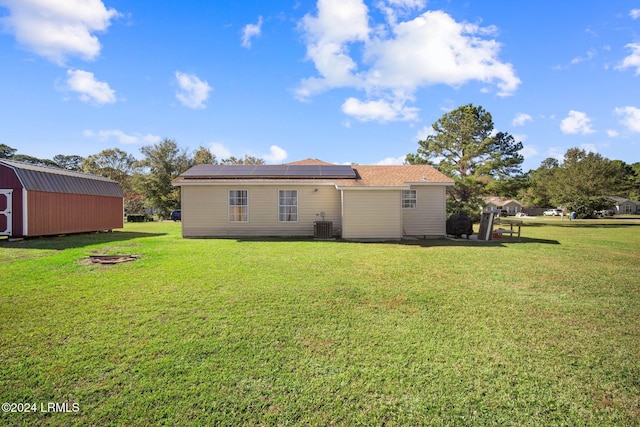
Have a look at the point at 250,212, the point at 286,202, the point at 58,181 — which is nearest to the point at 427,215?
the point at 286,202

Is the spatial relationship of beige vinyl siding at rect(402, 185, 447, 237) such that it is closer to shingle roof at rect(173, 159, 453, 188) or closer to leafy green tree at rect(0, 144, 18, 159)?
shingle roof at rect(173, 159, 453, 188)

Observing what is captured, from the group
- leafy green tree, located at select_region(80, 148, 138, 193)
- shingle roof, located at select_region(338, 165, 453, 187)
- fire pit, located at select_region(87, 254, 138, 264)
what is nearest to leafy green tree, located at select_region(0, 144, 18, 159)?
leafy green tree, located at select_region(80, 148, 138, 193)

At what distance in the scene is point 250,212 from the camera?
13.7 meters

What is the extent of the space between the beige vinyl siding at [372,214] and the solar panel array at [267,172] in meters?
2.08

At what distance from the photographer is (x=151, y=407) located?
2328mm

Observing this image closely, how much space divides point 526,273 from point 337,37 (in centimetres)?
1167

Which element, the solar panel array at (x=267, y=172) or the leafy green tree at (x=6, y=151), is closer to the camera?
the solar panel array at (x=267, y=172)

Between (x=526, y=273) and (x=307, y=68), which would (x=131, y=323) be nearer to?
(x=526, y=273)

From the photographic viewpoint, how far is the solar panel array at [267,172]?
556 inches

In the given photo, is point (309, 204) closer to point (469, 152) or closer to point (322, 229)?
point (322, 229)

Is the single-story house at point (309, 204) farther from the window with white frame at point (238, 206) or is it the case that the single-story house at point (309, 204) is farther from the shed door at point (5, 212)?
the shed door at point (5, 212)

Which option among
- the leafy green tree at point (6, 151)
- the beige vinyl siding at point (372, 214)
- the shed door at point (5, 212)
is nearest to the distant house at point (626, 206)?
the beige vinyl siding at point (372, 214)

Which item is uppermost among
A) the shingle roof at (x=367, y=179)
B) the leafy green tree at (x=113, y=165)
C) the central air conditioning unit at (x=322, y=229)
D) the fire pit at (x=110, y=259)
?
the leafy green tree at (x=113, y=165)

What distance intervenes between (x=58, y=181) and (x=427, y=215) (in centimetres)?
1817
